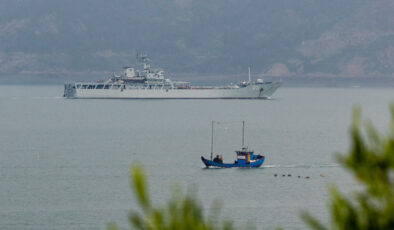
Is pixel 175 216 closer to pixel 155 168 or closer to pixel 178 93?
pixel 155 168

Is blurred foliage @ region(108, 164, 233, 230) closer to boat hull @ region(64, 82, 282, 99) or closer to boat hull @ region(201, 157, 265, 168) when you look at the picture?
boat hull @ region(201, 157, 265, 168)

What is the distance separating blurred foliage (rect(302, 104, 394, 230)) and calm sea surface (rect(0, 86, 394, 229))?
70 centimetres

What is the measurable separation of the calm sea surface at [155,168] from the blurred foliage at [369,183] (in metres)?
0.70

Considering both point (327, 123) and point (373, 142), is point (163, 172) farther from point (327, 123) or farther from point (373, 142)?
point (327, 123)

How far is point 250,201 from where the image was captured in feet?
164

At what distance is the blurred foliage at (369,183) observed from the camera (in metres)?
7.26

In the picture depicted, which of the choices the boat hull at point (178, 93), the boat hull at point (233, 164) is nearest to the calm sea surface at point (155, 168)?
the boat hull at point (233, 164)

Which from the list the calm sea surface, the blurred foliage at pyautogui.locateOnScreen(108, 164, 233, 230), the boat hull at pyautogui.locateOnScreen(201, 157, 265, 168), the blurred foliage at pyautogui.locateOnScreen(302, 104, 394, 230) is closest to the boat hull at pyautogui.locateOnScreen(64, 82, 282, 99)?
the calm sea surface

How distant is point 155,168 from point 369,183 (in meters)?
59.2

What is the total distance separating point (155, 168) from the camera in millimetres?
66125

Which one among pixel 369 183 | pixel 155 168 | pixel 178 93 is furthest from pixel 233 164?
pixel 178 93

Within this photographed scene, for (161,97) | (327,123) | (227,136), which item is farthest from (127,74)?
(227,136)

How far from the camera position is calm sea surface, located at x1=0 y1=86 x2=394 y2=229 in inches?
1821

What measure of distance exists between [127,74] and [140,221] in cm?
17740
